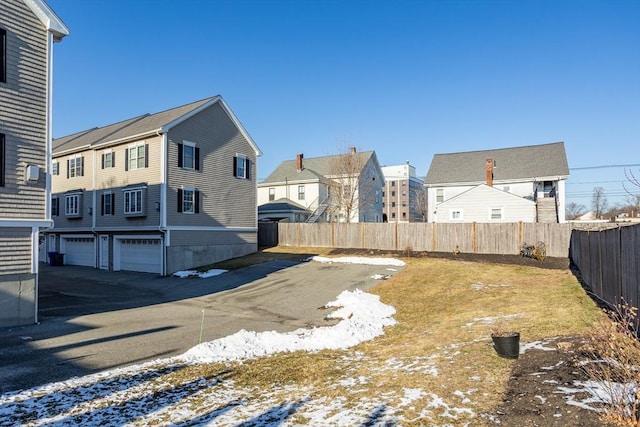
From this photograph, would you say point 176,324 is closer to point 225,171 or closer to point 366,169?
point 225,171

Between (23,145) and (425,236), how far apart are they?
20.6m

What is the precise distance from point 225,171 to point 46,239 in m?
15.8

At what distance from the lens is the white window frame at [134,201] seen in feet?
76.5

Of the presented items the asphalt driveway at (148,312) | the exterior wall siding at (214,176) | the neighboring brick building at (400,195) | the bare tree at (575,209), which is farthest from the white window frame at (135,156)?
the bare tree at (575,209)

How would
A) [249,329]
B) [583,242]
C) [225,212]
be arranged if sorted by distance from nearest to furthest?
1. [249,329]
2. [583,242]
3. [225,212]

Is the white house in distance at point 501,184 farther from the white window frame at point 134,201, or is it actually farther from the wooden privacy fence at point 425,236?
the white window frame at point 134,201

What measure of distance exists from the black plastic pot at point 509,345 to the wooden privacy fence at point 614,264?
2.70 meters

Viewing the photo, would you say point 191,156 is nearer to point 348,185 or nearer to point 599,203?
point 348,185

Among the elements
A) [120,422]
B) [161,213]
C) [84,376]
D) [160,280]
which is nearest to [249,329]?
[84,376]

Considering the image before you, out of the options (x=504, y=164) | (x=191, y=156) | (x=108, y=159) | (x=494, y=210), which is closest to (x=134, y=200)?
(x=191, y=156)

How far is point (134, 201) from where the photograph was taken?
77.8 ft

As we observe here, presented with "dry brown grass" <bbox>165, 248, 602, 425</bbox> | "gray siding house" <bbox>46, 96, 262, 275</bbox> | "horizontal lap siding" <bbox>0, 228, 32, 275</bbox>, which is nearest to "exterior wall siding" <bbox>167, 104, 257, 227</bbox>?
"gray siding house" <bbox>46, 96, 262, 275</bbox>

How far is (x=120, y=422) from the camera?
510cm

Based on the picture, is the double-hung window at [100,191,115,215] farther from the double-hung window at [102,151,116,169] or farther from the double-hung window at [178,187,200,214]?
the double-hung window at [178,187,200,214]
